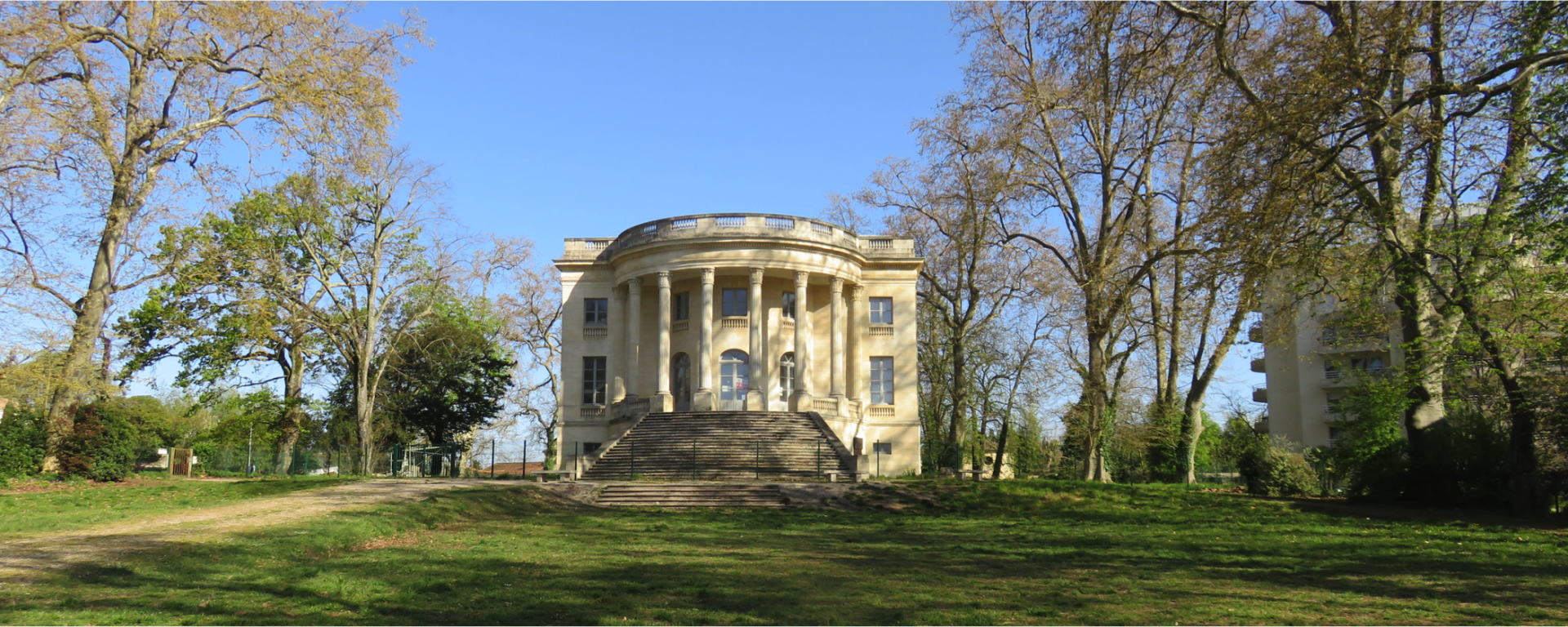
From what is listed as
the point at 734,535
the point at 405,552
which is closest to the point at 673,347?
the point at 734,535

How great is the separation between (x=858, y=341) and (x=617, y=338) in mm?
9580

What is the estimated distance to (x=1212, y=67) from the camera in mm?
16141

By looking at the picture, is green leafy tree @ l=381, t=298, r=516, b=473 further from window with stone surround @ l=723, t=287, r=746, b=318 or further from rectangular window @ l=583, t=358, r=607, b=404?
window with stone surround @ l=723, t=287, r=746, b=318

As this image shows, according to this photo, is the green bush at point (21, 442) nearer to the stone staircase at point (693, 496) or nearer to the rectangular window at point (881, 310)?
the stone staircase at point (693, 496)

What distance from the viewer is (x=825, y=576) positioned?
33.3 ft

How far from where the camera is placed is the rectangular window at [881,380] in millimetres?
37281

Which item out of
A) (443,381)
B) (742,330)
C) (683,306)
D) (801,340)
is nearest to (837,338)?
(801,340)

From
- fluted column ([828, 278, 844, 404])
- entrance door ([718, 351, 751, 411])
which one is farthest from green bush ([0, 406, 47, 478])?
fluted column ([828, 278, 844, 404])

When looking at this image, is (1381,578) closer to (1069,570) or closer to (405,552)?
(1069,570)

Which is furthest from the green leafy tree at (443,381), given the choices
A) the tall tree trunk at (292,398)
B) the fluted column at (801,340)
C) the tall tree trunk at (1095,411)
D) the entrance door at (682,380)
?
the tall tree trunk at (1095,411)

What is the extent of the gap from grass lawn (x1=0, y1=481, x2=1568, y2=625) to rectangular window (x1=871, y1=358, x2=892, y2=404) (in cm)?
2055

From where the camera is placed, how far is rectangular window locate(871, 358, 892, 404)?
37281 millimetres

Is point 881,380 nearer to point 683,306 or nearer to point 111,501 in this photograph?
point 683,306

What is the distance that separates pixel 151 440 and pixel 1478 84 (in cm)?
4611
